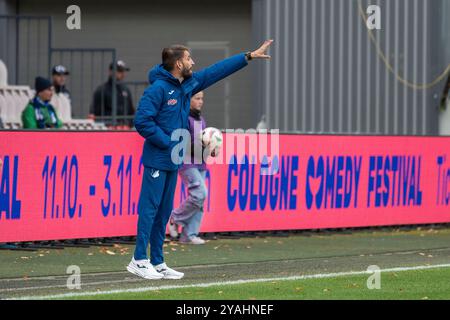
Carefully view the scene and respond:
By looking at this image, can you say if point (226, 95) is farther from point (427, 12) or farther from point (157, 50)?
point (427, 12)

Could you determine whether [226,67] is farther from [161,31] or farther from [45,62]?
[161,31]

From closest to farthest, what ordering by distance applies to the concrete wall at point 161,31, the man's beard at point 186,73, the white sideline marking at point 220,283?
the white sideline marking at point 220,283, the man's beard at point 186,73, the concrete wall at point 161,31

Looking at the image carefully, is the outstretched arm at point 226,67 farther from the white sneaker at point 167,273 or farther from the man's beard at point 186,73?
the white sneaker at point 167,273

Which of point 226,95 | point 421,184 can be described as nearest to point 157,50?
point 226,95

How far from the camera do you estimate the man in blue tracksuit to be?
37.0ft

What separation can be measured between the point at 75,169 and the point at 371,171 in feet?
16.1

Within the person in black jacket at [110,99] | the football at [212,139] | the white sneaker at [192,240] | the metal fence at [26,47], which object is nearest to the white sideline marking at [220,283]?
the football at [212,139]

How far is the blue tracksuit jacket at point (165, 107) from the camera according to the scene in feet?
36.9

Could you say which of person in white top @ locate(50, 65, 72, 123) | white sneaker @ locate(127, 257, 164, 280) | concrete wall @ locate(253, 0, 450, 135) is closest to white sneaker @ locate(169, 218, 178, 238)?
white sneaker @ locate(127, 257, 164, 280)

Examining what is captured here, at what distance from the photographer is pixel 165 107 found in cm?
1140

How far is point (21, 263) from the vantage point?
43.3ft

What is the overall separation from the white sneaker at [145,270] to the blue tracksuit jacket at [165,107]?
0.85 meters

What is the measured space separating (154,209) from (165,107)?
89cm

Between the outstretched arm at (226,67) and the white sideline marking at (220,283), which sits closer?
the white sideline marking at (220,283)
